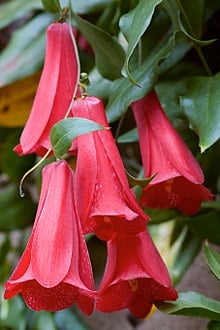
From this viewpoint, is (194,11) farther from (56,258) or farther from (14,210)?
(14,210)

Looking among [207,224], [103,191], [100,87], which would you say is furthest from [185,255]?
[103,191]

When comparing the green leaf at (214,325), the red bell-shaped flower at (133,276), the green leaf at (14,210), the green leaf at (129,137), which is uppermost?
the red bell-shaped flower at (133,276)

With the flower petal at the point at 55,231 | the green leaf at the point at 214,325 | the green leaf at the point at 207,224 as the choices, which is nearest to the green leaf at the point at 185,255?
the green leaf at the point at 207,224

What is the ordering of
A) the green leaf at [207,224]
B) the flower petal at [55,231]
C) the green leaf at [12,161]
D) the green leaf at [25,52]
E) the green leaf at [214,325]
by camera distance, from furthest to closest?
1. the green leaf at [12,161]
2. the green leaf at [25,52]
3. the green leaf at [207,224]
4. the green leaf at [214,325]
5. the flower petal at [55,231]

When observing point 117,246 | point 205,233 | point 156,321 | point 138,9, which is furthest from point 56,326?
→ point 138,9

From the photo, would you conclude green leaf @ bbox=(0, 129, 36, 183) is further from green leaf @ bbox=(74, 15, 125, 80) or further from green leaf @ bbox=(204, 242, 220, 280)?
green leaf @ bbox=(204, 242, 220, 280)

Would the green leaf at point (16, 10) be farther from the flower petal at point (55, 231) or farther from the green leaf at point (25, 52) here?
the flower petal at point (55, 231)

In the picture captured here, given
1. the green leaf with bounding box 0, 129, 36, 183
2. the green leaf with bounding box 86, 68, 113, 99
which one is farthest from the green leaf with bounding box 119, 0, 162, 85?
the green leaf with bounding box 0, 129, 36, 183
